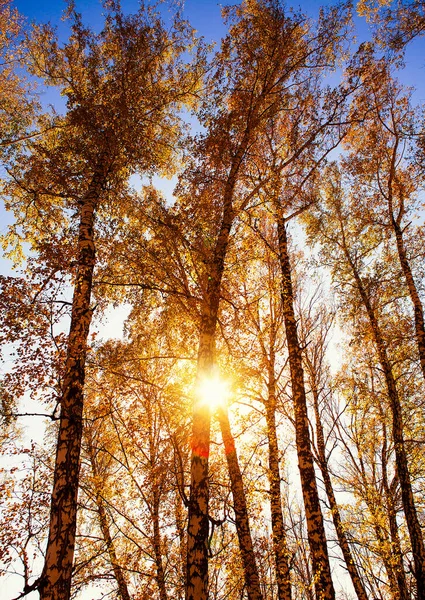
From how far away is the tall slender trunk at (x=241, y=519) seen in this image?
8062 mm

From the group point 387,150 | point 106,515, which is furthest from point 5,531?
point 387,150

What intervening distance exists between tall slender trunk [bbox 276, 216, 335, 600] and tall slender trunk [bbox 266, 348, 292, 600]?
1.25 m

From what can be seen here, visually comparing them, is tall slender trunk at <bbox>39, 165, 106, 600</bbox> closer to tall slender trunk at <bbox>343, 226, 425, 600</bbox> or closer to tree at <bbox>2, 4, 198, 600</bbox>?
tree at <bbox>2, 4, 198, 600</bbox>

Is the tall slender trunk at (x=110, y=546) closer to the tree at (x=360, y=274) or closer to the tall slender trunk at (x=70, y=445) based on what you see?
the tall slender trunk at (x=70, y=445)

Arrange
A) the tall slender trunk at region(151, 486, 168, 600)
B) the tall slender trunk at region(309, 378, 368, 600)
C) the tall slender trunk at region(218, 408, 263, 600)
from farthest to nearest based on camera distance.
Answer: the tall slender trunk at region(309, 378, 368, 600) < the tall slender trunk at region(151, 486, 168, 600) < the tall slender trunk at region(218, 408, 263, 600)

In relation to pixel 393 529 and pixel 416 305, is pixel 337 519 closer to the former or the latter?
pixel 393 529

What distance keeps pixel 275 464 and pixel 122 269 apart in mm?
6631

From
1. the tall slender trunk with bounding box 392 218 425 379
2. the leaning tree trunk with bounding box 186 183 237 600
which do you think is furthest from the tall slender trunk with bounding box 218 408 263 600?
the tall slender trunk with bounding box 392 218 425 379

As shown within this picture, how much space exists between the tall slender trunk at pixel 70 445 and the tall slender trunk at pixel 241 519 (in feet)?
12.0

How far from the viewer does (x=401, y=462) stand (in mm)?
10266

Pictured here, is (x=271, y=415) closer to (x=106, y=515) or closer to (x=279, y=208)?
(x=279, y=208)

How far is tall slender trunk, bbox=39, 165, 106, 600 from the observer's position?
18.5ft

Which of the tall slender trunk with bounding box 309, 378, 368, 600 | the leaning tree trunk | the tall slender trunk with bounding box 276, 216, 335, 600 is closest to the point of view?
the leaning tree trunk

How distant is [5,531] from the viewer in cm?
884
